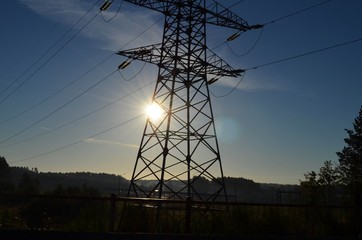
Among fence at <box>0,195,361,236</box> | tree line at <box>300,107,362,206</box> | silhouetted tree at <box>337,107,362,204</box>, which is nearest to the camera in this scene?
fence at <box>0,195,361,236</box>

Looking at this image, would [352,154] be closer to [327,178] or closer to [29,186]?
[327,178]

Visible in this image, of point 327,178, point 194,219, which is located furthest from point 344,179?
point 194,219

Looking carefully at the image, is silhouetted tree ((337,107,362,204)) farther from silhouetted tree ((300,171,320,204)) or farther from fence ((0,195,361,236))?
fence ((0,195,361,236))

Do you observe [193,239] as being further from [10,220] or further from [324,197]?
[324,197]

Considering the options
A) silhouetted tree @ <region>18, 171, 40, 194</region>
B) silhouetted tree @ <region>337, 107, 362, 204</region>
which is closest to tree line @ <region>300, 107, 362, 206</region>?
silhouetted tree @ <region>337, 107, 362, 204</region>

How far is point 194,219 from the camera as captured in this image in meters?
16.0

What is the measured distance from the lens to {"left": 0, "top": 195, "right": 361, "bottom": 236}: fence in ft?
45.2

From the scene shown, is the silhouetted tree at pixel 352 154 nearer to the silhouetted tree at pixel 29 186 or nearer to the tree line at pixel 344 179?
the tree line at pixel 344 179

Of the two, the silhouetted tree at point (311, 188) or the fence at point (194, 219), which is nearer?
the fence at point (194, 219)

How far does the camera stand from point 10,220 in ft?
52.8

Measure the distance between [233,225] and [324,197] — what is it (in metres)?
19.6

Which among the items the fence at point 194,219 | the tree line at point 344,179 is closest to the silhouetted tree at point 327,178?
the tree line at point 344,179

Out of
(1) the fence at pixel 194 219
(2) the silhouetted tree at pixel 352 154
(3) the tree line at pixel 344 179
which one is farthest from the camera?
(2) the silhouetted tree at pixel 352 154

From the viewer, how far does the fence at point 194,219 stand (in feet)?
45.2
